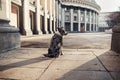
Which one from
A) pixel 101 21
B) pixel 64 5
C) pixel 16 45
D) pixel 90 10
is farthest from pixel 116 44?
pixel 101 21

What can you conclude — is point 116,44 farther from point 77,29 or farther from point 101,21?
point 101,21

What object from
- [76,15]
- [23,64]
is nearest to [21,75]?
[23,64]

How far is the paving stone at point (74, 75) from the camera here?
318 centimetres

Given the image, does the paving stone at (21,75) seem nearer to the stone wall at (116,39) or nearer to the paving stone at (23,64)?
the paving stone at (23,64)

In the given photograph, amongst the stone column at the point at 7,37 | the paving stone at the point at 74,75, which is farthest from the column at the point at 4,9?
the paving stone at the point at 74,75

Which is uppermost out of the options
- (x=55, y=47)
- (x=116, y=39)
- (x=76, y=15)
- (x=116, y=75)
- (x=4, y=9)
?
(x=76, y=15)

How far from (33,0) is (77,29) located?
44.3 meters

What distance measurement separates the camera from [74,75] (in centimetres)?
337

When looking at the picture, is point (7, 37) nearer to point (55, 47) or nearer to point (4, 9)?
point (55, 47)

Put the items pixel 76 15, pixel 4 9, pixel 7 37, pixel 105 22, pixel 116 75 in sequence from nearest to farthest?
pixel 116 75 < pixel 7 37 < pixel 4 9 < pixel 76 15 < pixel 105 22

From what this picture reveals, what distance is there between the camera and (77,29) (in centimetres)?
6925

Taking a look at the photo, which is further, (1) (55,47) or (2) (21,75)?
(1) (55,47)

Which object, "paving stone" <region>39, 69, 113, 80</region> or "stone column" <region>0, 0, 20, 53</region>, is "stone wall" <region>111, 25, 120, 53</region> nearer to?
"paving stone" <region>39, 69, 113, 80</region>

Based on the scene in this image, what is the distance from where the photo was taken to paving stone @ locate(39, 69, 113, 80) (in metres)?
3.18
